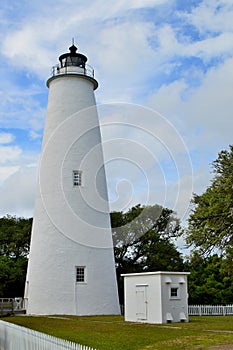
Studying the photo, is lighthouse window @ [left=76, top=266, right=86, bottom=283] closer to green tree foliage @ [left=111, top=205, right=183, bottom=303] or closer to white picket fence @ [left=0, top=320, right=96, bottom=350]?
green tree foliage @ [left=111, top=205, right=183, bottom=303]

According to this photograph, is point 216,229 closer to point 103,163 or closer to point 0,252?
point 103,163

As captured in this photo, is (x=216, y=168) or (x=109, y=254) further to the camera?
(x=109, y=254)

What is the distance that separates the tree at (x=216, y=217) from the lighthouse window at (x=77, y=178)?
34.6 feet

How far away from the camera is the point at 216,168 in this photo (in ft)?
48.0

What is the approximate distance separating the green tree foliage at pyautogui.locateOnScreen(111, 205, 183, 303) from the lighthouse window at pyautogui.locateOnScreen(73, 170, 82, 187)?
845 centimetres

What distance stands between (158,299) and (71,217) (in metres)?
6.67

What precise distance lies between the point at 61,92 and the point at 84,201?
19.3ft

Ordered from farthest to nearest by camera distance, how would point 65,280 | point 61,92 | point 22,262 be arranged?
point 22,262 → point 61,92 → point 65,280

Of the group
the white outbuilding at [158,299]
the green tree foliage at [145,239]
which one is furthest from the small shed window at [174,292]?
the green tree foliage at [145,239]

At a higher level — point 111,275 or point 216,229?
point 216,229

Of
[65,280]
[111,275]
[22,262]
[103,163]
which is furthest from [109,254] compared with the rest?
[22,262]

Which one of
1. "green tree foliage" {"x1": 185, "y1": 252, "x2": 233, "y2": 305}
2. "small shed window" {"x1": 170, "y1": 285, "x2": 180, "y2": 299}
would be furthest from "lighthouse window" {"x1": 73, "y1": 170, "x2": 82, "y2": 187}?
"green tree foliage" {"x1": 185, "y1": 252, "x2": 233, "y2": 305}

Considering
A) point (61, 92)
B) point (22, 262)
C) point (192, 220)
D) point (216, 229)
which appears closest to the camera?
point (216, 229)

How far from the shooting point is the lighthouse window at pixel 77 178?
2425 cm
